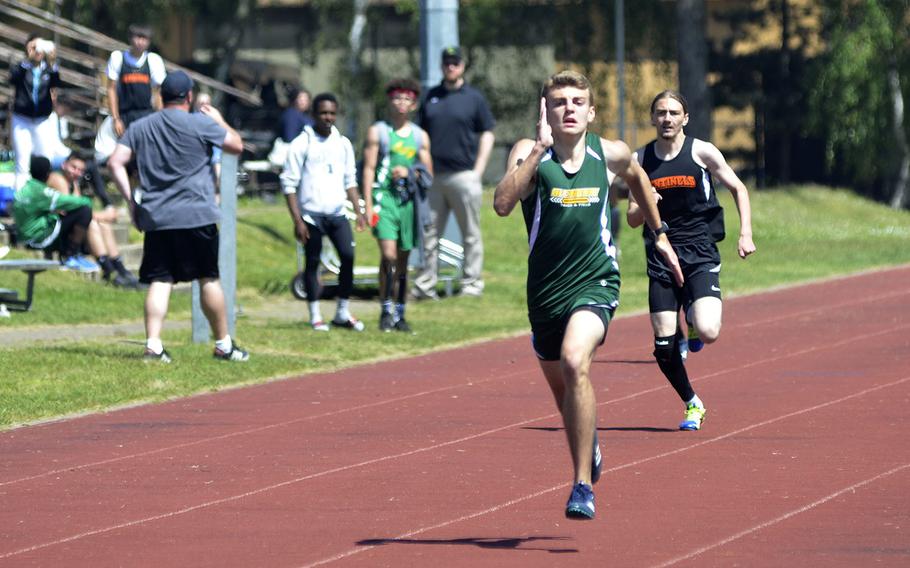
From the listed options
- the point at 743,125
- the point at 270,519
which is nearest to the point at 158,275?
the point at 270,519

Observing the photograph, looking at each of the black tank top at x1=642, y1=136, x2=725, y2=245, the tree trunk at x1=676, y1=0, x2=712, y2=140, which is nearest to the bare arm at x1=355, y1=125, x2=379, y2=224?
the black tank top at x1=642, y1=136, x2=725, y2=245

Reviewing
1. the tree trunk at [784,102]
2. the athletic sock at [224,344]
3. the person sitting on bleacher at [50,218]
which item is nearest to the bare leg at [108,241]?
the person sitting on bleacher at [50,218]

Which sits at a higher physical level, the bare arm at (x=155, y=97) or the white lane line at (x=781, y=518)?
the bare arm at (x=155, y=97)

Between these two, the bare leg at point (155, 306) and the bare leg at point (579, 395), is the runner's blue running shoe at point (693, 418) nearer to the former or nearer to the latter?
the bare leg at point (579, 395)

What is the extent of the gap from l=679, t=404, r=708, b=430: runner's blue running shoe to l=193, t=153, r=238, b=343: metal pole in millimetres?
5090

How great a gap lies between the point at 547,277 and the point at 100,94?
19.4m

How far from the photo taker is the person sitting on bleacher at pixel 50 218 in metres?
17.7

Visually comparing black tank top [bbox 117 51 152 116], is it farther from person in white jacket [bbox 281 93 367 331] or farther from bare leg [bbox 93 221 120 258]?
person in white jacket [bbox 281 93 367 331]

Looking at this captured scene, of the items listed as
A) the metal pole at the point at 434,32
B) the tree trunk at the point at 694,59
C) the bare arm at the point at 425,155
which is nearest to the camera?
the bare arm at the point at 425,155

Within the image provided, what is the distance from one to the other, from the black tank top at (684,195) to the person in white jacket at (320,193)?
215 inches

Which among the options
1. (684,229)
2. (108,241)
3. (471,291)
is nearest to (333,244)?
(108,241)

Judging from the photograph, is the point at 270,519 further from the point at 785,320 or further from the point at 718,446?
the point at 785,320

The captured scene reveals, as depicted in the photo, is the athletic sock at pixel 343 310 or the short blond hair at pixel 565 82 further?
the athletic sock at pixel 343 310

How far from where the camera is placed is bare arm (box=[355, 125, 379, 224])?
16312 millimetres
